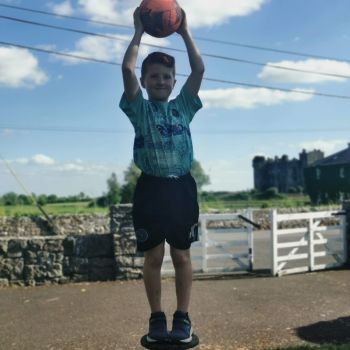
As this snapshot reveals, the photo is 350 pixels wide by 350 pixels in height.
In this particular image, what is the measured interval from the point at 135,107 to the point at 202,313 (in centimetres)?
573

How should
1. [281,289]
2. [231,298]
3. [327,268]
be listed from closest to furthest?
[231,298], [281,289], [327,268]

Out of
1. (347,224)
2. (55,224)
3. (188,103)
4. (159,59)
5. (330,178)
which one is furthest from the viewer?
(330,178)

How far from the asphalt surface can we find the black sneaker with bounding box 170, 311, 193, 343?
11.6 ft

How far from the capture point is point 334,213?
13359 mm

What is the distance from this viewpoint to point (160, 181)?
3055mm

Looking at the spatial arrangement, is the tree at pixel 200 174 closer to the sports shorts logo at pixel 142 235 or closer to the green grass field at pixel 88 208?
the green grass field at pixel 88 208

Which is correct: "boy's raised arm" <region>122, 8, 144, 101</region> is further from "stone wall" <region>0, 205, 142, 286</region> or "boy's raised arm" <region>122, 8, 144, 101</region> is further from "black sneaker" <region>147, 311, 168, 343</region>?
"stone wall" <region>0, 205, 142, 286</region>

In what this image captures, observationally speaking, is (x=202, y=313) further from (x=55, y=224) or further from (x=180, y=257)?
(x=55, y=224)

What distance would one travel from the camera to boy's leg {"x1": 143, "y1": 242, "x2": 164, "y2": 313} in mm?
3068

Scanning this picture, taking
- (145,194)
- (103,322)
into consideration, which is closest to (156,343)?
(145,194)

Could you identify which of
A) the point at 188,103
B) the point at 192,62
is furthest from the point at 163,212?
the point at 192,62

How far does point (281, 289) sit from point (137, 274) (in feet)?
10.4

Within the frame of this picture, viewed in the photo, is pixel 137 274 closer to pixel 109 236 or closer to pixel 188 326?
pixel 109 236

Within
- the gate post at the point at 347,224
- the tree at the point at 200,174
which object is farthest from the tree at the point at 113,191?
the gate post at the point at 347,224
